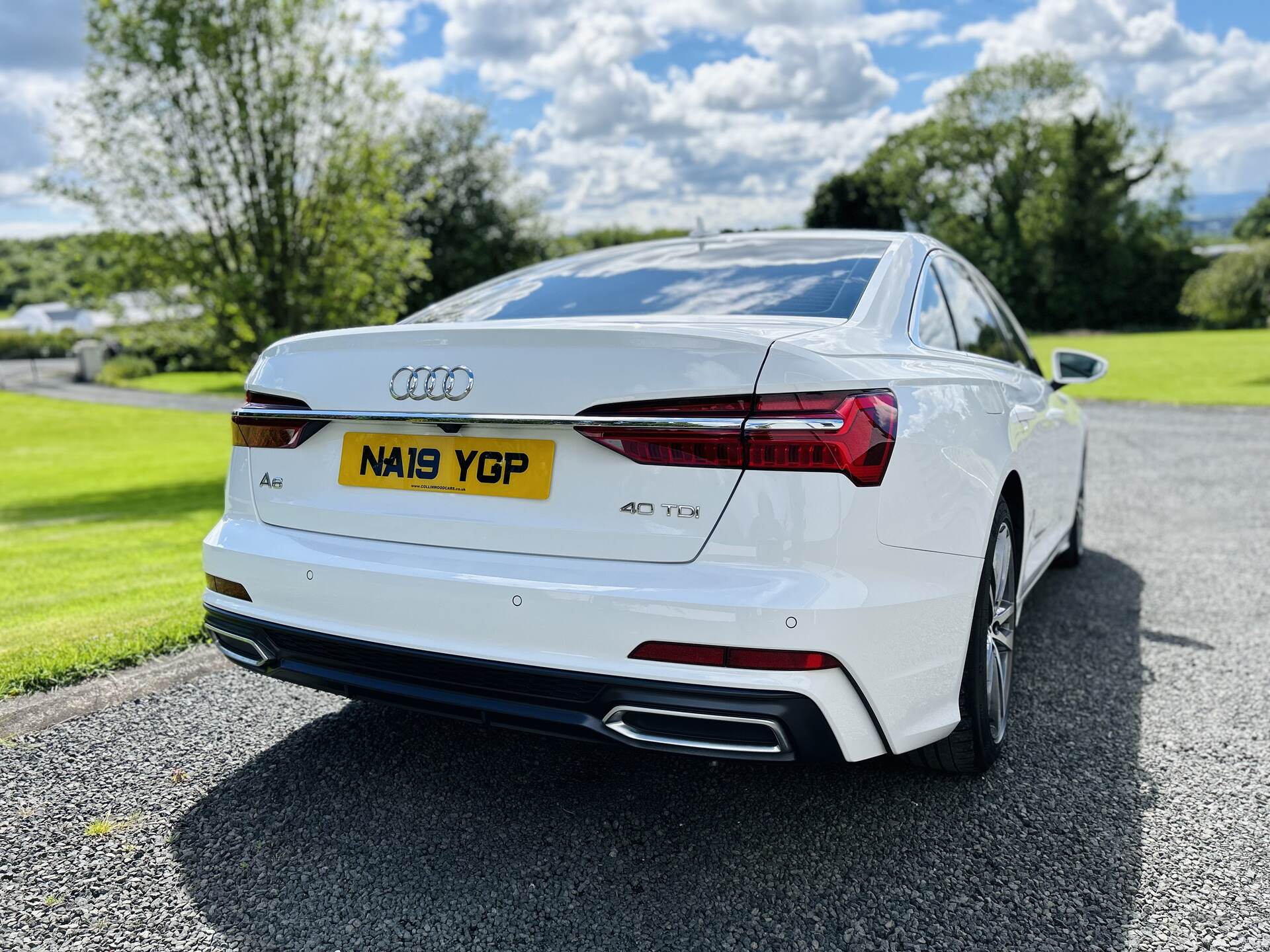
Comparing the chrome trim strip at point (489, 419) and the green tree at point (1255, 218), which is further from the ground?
the green tree at point (1255, 218)

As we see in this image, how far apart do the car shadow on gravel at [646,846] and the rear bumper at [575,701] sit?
0.40 metres

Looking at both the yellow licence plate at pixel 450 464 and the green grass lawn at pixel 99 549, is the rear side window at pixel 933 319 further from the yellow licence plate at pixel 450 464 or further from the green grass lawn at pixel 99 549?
the green grass lawn at pixel 99 549

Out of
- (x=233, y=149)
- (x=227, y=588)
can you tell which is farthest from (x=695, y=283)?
(x=233, y=149)

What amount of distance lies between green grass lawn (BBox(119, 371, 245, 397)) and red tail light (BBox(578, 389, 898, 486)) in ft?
107

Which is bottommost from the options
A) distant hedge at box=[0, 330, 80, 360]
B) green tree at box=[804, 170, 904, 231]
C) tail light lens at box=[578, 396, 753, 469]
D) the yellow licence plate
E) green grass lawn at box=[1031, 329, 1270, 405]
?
distant hedge at box=[0, 330, 80, 360]

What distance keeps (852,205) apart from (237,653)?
76.8 m

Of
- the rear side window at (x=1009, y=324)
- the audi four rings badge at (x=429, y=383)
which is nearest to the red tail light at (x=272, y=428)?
the audi four rings badge at (x=429, y=383)

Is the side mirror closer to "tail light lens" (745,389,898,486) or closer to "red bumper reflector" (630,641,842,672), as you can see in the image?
"tail light lens" (745,389,898,486)

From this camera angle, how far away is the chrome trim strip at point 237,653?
8.96 feet

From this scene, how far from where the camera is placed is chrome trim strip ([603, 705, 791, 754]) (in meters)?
2.15

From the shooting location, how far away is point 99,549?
7426mm

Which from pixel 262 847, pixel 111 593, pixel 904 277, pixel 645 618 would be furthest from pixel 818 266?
pixel 111 593

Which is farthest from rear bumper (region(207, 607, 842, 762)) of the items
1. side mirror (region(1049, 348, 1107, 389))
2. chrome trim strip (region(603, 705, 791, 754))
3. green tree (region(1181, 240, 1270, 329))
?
green tree (region(1181, 240, 1270, 329))

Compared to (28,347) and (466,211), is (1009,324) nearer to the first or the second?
(466,211)
